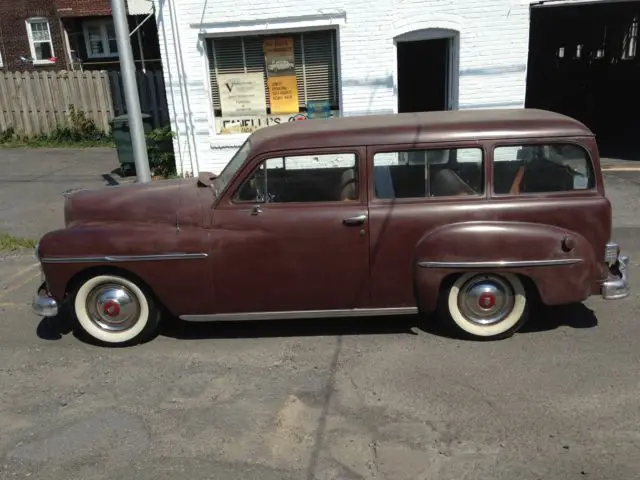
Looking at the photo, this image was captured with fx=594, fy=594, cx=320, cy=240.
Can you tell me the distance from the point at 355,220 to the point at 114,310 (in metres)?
2.06

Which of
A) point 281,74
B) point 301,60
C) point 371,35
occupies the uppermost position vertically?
point 371,35

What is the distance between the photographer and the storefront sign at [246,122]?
1070 centimetres

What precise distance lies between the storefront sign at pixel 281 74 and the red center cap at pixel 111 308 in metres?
6.63

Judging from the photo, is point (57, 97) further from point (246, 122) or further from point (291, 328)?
point (291, 328)

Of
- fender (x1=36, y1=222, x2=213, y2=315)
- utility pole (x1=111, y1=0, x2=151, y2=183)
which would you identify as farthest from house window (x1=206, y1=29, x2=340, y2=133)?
fender (x1=36, y1=222, x2=213, y2=315)

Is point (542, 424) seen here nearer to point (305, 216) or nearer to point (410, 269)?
point (410, 269)

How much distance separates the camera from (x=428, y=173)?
181 inches

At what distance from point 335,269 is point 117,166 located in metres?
9.39

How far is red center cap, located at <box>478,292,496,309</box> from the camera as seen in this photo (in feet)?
15.3

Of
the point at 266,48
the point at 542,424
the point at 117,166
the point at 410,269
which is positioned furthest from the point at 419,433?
the point at 117,166

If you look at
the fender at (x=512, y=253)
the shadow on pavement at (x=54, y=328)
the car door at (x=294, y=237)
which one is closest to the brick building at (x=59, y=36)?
the shadow on pavement at (x=54, y=328)

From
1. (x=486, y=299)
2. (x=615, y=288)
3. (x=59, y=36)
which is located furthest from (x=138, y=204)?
(x=59, y=36)

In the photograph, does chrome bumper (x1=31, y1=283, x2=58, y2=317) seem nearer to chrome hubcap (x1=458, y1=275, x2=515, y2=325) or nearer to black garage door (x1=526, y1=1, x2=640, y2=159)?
chrome hubcap (x1=458, y1=275, x2=515, y2=325)

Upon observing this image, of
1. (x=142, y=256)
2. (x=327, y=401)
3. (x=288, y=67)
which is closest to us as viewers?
(x=327, y=401)
